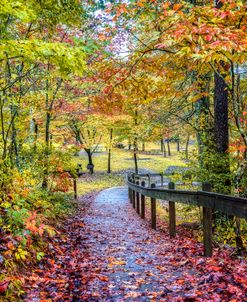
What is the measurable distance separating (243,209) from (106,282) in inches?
79.0

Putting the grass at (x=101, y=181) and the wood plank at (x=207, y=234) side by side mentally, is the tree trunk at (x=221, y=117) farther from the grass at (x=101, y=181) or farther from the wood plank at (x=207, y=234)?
the grass at (x=101, y=181)

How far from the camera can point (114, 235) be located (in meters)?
7.64

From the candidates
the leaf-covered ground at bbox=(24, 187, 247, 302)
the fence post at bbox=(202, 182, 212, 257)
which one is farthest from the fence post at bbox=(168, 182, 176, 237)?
the fence post at bbox=(202, 182, 212, 257)

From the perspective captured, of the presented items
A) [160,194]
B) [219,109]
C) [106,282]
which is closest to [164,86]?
[219,109]

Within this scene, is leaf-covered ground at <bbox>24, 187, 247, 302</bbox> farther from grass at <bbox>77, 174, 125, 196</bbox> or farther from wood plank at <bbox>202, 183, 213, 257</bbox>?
grass at <bbox>77, 174, 125, 196</bbox>

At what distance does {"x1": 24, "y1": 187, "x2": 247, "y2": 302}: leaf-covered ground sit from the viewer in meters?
3.70

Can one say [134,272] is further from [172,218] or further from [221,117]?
[221,117]

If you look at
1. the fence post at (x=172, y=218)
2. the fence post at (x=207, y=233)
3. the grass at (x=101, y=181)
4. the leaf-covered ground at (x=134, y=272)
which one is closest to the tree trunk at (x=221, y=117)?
the fence post at (x=172, y=218)

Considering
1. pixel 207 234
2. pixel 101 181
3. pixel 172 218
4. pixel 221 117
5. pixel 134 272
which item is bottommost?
pixel 101 181

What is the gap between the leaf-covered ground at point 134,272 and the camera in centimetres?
370

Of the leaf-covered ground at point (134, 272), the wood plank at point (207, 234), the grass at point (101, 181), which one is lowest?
the grass at point (101, 181)

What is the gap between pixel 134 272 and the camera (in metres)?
4.68

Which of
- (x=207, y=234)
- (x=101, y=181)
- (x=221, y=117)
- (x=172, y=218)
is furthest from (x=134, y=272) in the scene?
(x=101, y=181)

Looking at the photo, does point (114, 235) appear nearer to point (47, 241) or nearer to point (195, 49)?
point (47, 241)
